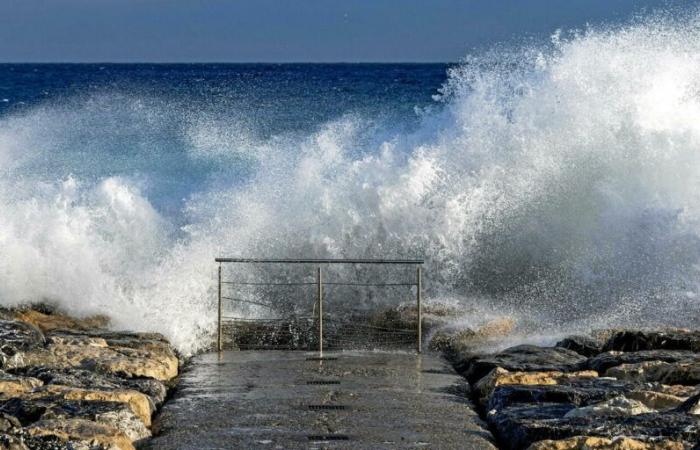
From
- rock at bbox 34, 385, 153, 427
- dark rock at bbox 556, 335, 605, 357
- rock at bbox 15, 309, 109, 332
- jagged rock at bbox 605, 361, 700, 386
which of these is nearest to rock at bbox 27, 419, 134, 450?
rock at bbox 34, 385, 153, 427

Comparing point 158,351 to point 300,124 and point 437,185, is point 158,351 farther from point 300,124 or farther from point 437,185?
point 300,124

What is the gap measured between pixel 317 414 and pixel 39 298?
4.86 metres

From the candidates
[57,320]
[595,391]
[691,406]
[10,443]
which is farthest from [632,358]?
[57,320]

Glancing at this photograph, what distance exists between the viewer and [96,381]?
24.9 ft

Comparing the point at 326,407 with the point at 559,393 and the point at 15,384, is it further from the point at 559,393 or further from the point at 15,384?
the point at 15,384

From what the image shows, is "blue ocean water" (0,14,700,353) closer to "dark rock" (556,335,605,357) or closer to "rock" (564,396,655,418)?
"dark rock" (556,335,605,357)

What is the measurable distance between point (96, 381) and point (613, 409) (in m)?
3.07

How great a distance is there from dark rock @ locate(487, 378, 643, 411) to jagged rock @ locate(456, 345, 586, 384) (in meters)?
0.78

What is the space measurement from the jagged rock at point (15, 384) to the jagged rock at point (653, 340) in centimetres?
415

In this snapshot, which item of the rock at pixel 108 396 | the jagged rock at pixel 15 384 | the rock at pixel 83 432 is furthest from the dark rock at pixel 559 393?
the jagged rock at pixel 15 384

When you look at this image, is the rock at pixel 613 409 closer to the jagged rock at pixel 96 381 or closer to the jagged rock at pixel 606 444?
the jagged rock at pixel 606 444

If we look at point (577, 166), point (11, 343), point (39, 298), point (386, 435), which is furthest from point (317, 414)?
point (577, 166)

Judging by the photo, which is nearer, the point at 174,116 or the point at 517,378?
the point at 517,378

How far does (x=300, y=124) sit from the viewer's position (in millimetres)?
28594
